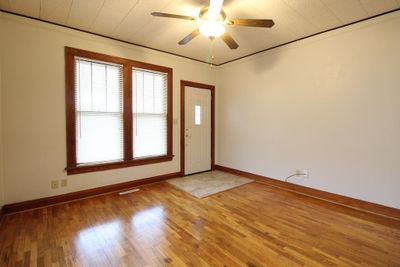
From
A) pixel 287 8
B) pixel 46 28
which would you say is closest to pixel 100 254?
pixel 46 28

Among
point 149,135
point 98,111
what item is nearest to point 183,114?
point 149,135

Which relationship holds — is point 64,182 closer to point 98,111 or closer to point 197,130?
point 98,111

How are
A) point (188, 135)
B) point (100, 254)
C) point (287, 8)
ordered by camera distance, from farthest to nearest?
point (188, 135), point (287, 8), point (100, 254)

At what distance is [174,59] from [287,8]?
2375mm

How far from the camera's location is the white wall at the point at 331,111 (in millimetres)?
2654

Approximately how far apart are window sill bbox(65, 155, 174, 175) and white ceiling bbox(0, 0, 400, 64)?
2.13 metres

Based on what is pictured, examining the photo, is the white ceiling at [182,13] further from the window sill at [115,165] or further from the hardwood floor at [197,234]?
the hardwood floor at [197,234]

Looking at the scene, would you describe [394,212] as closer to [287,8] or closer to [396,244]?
[396,244]

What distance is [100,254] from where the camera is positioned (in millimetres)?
1887

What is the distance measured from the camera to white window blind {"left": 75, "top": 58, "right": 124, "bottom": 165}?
3.21m

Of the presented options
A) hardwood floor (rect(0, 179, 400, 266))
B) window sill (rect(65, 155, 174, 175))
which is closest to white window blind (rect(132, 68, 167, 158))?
window sill (rect(65, 155, 174, 175))

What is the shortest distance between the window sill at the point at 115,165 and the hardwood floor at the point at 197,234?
1.57 feet

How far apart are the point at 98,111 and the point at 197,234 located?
8.16 ft

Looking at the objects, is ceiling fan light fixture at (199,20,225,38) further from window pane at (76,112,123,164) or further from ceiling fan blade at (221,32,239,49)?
window pane at (76,112,123,164)
